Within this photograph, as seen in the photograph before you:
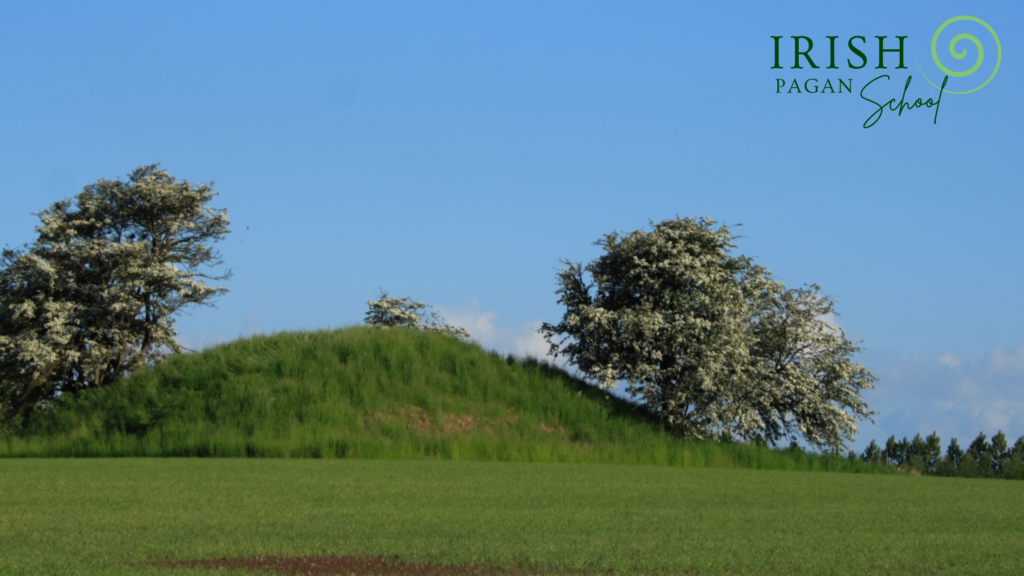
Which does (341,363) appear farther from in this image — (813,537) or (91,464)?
(813,537)

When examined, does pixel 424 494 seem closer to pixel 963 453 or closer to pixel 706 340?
pixel 706 340

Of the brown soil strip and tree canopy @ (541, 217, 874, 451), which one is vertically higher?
tree canopy @ (541, 217, 874, 451)

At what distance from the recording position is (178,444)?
→ 802 inches

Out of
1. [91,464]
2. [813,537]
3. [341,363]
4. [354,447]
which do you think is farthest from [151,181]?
[813,537]

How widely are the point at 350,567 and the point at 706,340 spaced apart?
21615 mm

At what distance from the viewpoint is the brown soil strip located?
538 centimetres

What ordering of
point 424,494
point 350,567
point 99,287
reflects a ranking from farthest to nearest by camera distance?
point 99,287
point 424,494
point 350,567

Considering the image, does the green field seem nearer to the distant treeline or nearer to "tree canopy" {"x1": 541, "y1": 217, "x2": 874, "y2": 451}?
"tree canopy" {"x1": 541, "y1": 217, "x2": 874, "y2": 451}

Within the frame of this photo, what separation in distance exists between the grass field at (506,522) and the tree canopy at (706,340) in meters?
13.8

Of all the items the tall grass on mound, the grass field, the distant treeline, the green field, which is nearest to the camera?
the grass field

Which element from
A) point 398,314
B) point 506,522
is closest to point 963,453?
point 398,314

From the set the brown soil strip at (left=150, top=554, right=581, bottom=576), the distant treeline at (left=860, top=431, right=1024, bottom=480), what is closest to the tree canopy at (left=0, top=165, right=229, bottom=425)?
the brown soil strip at (left=150, top=554, right=581, bottom=576)

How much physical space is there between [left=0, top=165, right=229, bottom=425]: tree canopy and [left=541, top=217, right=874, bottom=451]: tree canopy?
15279 mm

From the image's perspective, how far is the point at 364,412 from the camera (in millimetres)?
22688
